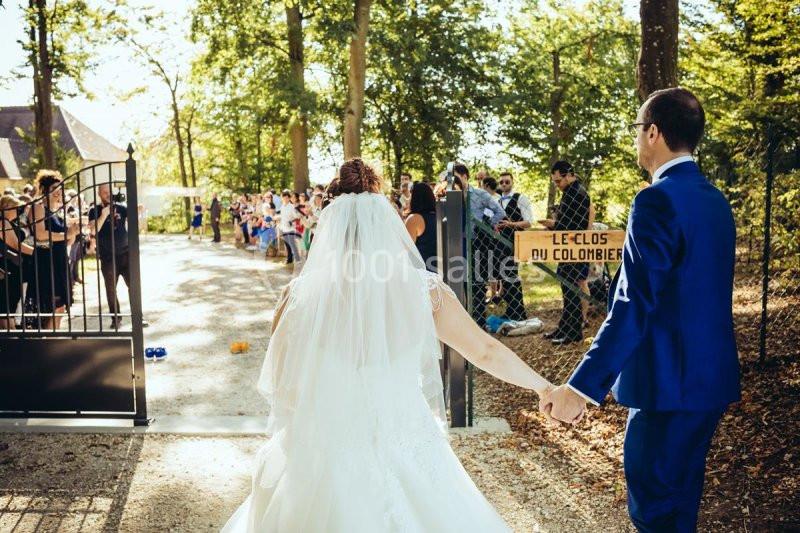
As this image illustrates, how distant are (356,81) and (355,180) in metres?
16.8

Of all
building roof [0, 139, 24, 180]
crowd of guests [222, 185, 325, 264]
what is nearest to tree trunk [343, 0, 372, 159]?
crowd of guests [222, 185, 325, 264]

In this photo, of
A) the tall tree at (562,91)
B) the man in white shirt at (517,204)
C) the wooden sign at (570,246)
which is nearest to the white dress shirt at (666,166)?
the wooden sign at (570,246)

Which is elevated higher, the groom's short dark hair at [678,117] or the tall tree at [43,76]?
the tall tree at [43,76]

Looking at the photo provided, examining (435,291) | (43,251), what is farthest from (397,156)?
(435,291)

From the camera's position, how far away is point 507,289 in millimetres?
11023

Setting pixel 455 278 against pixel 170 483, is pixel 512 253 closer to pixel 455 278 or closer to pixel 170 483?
pixel 455 278

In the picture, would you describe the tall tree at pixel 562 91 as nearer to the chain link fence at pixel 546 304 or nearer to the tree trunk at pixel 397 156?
the tree trunk at pixel 397 156

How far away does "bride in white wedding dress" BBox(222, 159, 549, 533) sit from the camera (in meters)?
2.89

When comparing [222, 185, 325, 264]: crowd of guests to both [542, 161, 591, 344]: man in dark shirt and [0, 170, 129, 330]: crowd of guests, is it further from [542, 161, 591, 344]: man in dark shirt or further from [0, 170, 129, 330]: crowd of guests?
[542, 161, 591, 344]: man in dark shirt

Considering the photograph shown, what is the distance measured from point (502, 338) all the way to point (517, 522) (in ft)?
18.5

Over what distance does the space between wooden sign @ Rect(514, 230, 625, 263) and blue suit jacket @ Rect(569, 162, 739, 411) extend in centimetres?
301

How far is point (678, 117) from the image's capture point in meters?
3.07

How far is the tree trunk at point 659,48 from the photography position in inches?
293

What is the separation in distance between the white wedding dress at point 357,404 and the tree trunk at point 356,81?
16114mm
